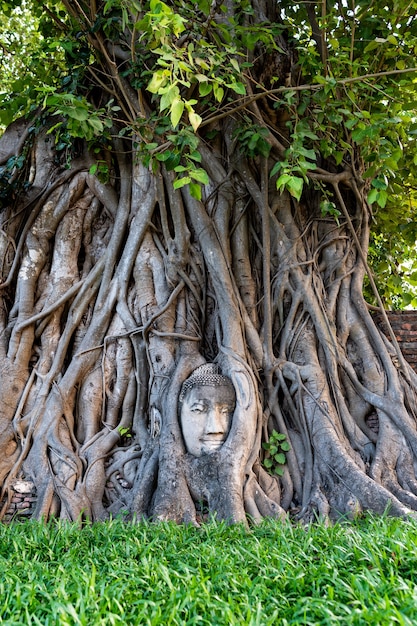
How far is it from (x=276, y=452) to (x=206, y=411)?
61 cm

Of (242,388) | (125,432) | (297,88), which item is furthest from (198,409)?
(297,88)

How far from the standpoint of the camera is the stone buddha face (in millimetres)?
4137

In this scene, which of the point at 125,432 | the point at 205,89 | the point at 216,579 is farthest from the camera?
the point at 125,432

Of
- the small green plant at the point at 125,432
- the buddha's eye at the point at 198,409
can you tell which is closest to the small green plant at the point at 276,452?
the buddha's eye at the point at 198,409

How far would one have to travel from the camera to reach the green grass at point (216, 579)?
A: 185 centimetres

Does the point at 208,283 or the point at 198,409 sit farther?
the point at 208,283

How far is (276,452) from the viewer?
14.2ft

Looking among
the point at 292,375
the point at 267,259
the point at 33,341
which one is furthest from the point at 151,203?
the point at 292,375

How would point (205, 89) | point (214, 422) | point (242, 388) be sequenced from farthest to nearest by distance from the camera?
1. point (242, 388)
2. point (214, 422)
3. point (205, 89)

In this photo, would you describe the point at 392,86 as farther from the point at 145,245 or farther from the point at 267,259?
→ the point at 145,245

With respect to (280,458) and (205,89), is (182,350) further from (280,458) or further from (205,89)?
(205,89)

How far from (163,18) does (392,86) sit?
247 cm

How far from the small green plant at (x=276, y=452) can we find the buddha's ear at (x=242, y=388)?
340 mm

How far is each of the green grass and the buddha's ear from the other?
1294mm
